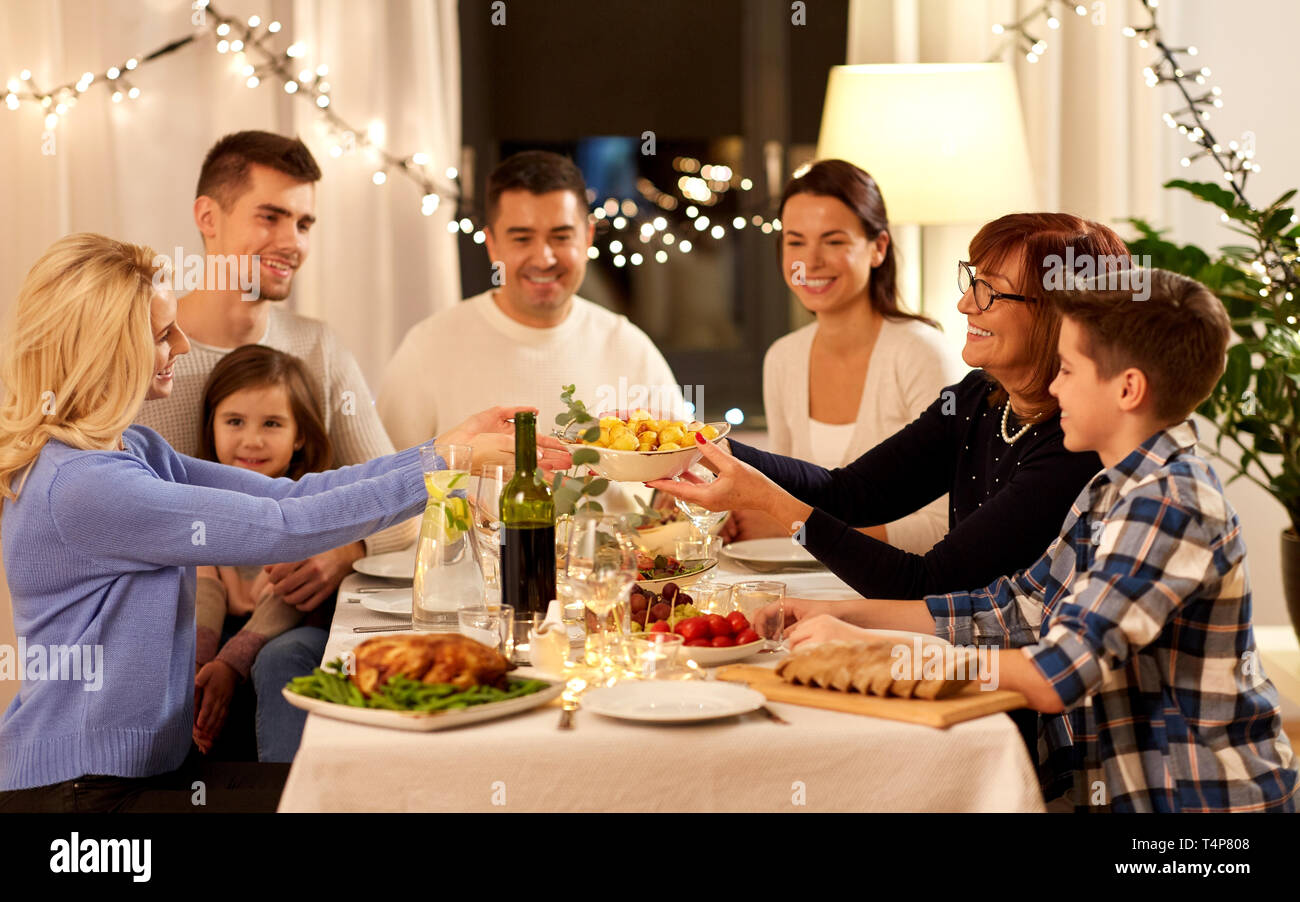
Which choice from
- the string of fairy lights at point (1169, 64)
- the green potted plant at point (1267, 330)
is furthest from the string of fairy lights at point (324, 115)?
the green potted plant at point (1267, 330)

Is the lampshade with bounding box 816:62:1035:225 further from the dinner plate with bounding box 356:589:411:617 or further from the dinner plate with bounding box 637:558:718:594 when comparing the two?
the dinner plate with bounding box 356:589:411:617

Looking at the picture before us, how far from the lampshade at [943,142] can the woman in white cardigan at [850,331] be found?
0.40 meters

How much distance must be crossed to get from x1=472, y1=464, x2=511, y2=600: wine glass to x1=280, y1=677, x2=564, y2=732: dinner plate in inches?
23.2

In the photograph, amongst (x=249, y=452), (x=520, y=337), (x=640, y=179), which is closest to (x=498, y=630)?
(x=249, y=452)

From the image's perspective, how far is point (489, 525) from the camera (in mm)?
2223

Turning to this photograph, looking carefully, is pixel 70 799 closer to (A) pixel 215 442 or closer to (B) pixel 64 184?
(A) pixel 215 442

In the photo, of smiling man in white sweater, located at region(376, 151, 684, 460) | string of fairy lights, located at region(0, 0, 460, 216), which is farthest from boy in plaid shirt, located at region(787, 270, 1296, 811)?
string of fairy lights, located at region(0, 0, 460, 216)

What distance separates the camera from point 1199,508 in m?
1.62

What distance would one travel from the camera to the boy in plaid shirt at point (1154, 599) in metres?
1.59

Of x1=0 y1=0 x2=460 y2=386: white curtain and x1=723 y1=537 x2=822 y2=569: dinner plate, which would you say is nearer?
x1=723 y1=537 x2=822 y2=569: dinner plate

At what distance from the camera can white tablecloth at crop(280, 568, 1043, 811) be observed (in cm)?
147

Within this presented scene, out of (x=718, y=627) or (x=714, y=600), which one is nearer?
(x=718, y=627)

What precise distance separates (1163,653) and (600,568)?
718mm

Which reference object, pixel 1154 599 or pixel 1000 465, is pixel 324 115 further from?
pixel 1154 599
